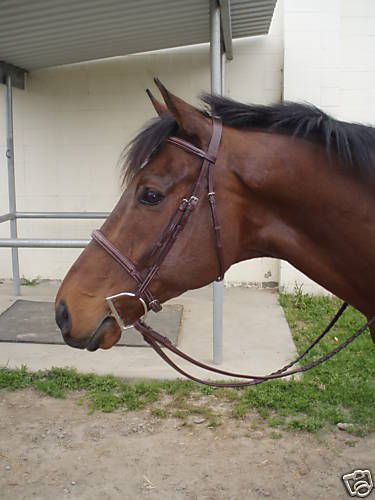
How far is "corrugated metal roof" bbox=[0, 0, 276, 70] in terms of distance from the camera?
377 cm

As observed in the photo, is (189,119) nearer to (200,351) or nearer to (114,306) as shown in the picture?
(114,306)

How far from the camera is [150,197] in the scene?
1.58 m

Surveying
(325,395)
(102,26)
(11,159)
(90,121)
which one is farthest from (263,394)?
(90,121)

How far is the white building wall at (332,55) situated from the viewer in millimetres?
5465

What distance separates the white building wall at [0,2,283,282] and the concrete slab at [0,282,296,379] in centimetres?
112

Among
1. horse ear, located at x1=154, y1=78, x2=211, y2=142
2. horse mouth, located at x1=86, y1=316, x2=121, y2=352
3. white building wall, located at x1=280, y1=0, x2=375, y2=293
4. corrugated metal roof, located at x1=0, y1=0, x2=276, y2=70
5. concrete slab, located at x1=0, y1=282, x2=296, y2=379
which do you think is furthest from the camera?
white building wall, located at x1=280, y1=0, x2=375, y2=293

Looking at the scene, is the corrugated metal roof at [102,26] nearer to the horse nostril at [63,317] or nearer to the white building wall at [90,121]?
the white building wall at [90,121]

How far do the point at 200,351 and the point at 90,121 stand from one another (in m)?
3.32

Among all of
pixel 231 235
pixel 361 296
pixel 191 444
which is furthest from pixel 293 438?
pixel 231 235

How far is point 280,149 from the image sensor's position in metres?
1.62

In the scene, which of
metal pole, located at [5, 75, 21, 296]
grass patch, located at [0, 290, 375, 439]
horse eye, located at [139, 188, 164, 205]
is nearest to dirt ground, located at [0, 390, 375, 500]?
grass patch, located at [0, 290, 375, 439]

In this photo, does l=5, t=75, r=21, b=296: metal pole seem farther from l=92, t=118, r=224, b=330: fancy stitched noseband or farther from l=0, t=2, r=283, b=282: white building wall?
l=92, t=118, r=224, b=330: fancy stitched noseband

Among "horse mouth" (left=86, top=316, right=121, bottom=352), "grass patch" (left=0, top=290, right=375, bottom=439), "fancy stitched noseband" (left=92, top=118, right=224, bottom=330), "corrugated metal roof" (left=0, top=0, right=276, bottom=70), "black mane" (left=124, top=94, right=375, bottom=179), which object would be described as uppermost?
"corrugated metal roof" (left=0, top=0, right=276, bottom=70)

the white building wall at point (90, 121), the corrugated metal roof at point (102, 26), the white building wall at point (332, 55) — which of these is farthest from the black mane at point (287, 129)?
the white building wall at point (90, 121)
